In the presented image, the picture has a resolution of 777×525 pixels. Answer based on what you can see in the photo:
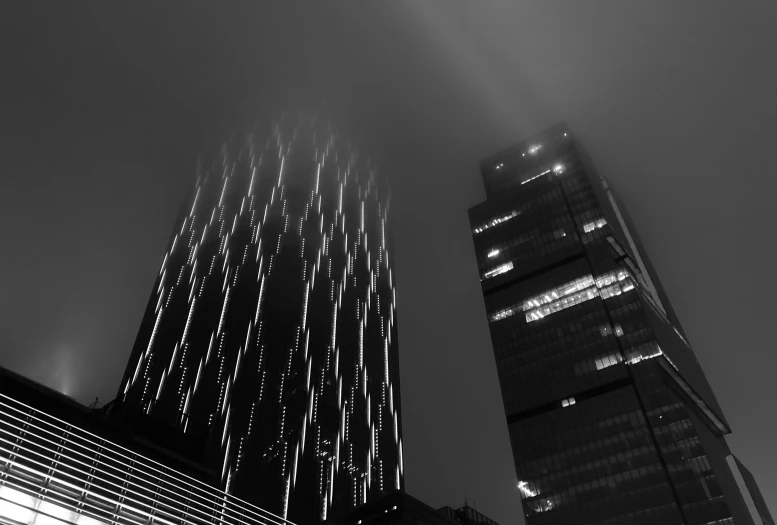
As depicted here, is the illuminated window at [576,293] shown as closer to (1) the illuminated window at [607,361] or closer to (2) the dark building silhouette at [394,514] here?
(1) the illuminated window at [607,361]

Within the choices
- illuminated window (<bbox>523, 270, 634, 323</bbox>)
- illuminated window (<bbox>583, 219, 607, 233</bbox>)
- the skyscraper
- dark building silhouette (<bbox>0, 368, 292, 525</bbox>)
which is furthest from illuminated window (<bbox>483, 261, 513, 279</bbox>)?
dark building silhouette (<bbox>0, 368, 292, 525</bbox>)

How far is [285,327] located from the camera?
97688mm

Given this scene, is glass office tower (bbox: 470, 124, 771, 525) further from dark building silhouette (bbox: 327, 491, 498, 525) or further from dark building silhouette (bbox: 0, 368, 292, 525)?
dark building silhouette (bbox: 0, 368, 292, 525)

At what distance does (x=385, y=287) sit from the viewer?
332 ft

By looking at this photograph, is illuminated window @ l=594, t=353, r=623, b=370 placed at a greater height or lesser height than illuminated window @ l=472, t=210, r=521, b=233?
lesser

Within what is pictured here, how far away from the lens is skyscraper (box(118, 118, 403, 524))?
277 feet

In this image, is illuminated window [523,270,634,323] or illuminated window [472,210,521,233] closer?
illuminated window [523,270,634,323]

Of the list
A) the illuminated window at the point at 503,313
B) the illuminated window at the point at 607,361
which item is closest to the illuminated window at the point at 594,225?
the illuminated window at the point at 503,313

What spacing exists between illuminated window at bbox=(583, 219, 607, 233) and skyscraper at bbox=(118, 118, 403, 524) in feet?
128

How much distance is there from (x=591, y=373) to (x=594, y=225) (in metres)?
31.2

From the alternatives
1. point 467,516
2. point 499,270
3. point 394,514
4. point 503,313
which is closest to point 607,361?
point 503,313

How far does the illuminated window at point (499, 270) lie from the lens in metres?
111

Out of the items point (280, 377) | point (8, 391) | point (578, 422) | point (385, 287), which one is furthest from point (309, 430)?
point (8, 391)

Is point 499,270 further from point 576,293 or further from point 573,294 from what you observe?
point 576,293
